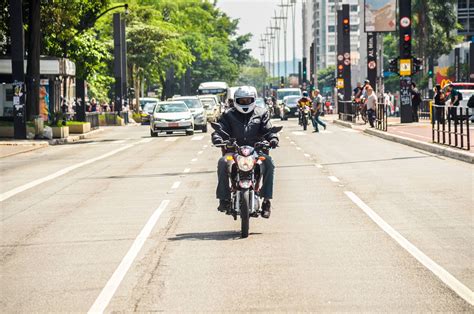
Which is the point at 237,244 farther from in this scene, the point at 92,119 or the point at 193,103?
the point at 92,119

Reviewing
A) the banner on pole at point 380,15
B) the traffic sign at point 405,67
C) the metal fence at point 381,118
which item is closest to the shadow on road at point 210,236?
the metal fence at point 381,118

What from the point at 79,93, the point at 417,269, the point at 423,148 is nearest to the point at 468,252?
the point at 417,269

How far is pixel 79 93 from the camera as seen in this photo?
6222cm

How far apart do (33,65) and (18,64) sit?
2.66 m

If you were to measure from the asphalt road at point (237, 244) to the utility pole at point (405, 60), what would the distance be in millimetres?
24615

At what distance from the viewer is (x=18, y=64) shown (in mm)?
44844

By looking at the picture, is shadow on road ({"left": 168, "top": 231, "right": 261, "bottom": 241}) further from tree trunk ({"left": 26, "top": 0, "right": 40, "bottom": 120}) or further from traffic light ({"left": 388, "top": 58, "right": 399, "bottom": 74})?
traffic light ({"left": 388, "top": 58, "right": 399, "bottom": 74})

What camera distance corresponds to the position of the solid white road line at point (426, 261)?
30.2ft

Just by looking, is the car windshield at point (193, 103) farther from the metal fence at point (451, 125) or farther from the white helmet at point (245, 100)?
the white helmet at point (245, 100)

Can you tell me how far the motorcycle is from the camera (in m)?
13.0

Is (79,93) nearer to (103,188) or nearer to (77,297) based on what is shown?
(103,188)

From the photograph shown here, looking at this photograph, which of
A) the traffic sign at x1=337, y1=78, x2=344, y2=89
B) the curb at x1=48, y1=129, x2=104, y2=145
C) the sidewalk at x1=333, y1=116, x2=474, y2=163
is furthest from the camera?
the traffic sign at x1=337, y1=78, x2=344, y2=89

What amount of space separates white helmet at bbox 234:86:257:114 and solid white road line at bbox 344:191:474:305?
2.21m

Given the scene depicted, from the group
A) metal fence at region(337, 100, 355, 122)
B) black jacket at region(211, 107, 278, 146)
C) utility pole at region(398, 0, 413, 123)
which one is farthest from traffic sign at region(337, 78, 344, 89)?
black jacket at region(211, 107, 278, 146)
